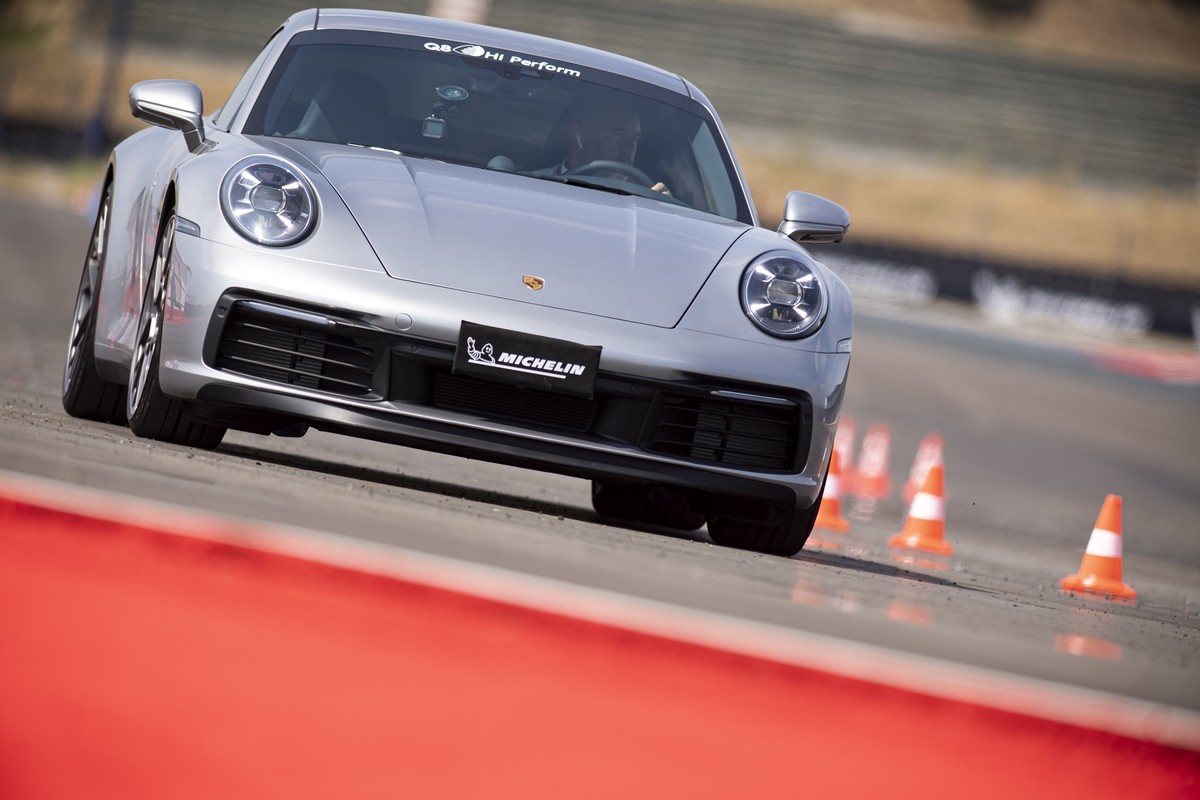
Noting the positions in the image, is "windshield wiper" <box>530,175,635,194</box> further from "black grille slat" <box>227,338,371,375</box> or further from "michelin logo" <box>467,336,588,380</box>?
"black grille slat" <box>227,338,371,375</box>

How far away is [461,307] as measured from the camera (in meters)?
4.65

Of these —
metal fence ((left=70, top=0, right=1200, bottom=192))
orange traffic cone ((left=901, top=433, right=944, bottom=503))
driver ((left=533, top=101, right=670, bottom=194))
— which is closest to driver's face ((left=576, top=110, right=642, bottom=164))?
driver ((left=533, top=101, right=670, bottom=194))

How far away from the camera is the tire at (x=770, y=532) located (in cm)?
538

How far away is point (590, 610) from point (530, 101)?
3.76 m

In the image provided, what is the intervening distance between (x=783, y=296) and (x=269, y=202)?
1523 millimetres

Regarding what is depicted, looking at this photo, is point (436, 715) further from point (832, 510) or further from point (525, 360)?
point (832, 510)

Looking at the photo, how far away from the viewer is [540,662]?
92.2 inches

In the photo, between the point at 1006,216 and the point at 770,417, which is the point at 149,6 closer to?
→ the point at 1006,216

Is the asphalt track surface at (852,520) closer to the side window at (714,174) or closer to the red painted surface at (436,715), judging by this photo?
the red painted surface at (436,715)

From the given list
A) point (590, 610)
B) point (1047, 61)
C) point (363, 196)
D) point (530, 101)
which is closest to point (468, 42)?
point (530, 101)

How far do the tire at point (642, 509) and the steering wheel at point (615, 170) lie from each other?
1.18 m

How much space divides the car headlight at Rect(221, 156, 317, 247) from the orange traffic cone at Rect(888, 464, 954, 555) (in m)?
4.22

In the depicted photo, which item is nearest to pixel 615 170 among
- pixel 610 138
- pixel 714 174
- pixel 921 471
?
pixel 610 138

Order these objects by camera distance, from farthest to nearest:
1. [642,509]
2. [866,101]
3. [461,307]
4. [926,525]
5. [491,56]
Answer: [866,101]
[926,525]
[642,509]
[491,56]
[461,307]
